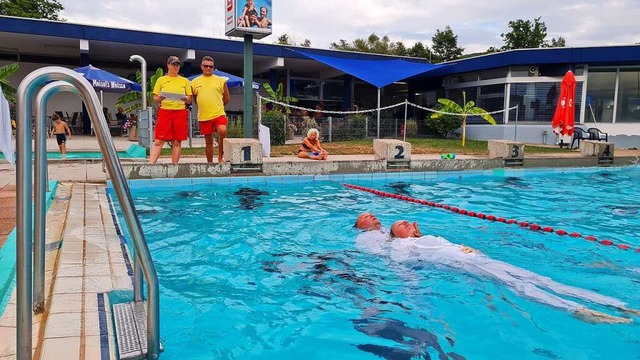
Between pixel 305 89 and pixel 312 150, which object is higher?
pixel 305 89

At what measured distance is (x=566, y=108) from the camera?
52.0 ft

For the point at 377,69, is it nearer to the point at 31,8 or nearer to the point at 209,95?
the point at 209,95

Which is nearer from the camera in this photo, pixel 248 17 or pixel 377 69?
pixel 248 17

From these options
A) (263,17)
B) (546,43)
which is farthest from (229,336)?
(546,43)

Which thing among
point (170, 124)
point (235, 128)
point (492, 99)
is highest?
point (492, 99)

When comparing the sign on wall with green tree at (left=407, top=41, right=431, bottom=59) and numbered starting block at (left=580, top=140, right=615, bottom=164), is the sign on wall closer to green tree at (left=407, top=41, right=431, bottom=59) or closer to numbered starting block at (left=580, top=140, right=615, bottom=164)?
numbered starting block at (left=580, top=140, right=615, bottom=164)

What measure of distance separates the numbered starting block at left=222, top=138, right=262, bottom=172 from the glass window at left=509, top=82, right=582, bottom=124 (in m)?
13.6

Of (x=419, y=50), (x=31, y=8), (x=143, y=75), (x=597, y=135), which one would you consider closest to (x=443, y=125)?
(x=597, y=135)

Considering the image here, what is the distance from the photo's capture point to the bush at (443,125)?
1922 centimetres

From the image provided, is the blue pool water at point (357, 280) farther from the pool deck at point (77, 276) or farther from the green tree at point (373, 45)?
the green tree at point (373, 45)

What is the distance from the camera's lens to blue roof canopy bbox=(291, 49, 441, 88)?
17406 mm

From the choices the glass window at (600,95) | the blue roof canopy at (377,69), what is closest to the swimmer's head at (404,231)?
the blue roof canopy at (377,69)

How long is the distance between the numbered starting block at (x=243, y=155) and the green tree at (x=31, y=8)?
30.1 m

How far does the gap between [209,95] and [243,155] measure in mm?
1375
